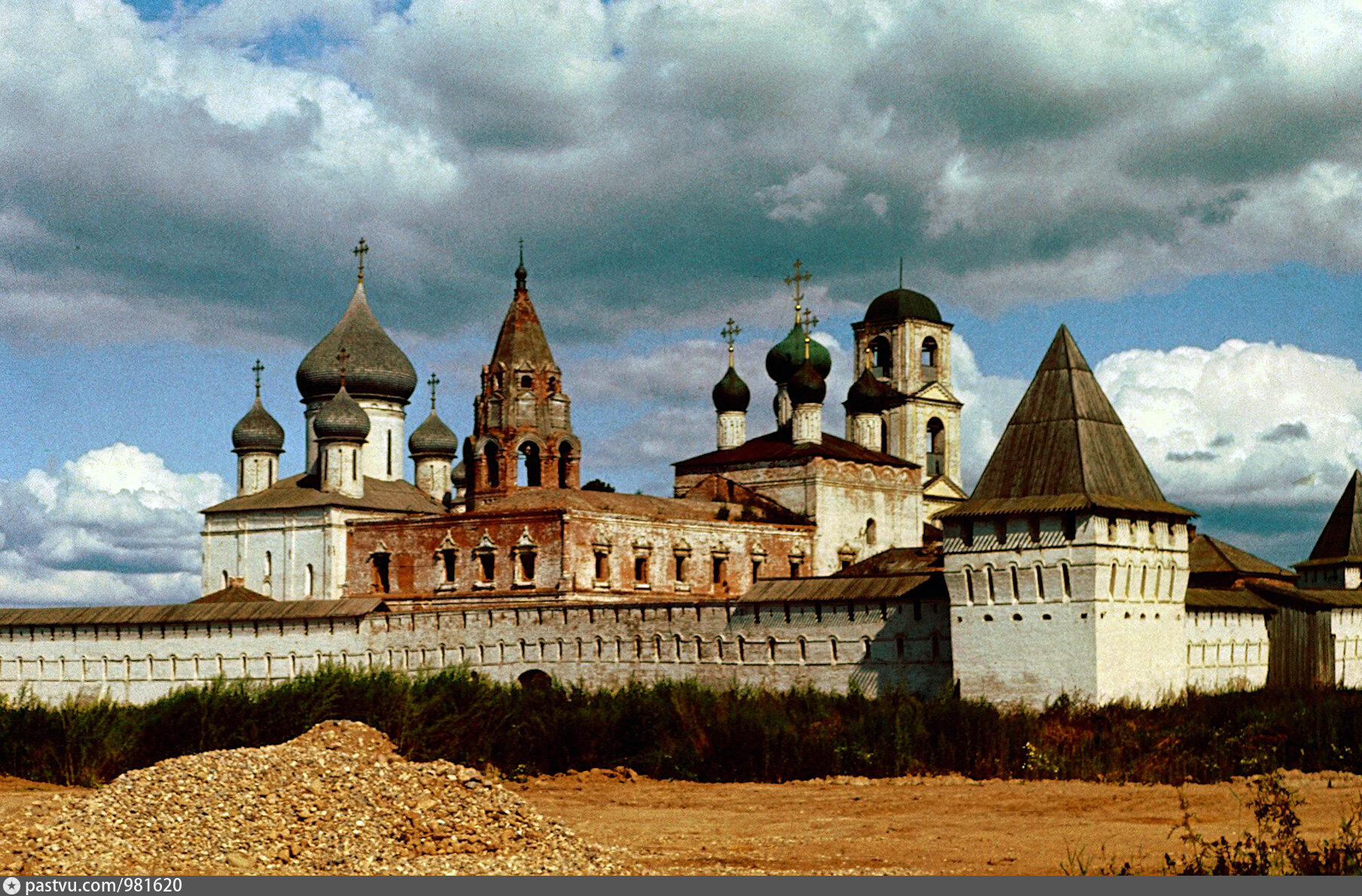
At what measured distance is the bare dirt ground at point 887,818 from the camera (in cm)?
1585

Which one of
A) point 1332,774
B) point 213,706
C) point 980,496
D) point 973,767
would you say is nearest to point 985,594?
point 980,496

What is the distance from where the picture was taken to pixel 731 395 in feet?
152

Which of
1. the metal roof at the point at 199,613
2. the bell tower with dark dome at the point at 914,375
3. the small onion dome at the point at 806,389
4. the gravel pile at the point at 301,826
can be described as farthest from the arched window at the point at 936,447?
the gravel pile at the point at 301,826

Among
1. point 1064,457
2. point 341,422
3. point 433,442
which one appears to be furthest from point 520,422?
point 1064,457

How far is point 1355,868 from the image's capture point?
13.7 metres

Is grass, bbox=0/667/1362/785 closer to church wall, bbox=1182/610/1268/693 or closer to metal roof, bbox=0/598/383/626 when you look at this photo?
church wall, bbox=1182/610/1268/693

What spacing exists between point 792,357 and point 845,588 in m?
17.9

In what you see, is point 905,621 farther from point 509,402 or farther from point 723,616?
point 509,402

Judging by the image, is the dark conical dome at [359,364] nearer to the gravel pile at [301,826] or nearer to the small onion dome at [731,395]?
the small onion dome at [731,395]

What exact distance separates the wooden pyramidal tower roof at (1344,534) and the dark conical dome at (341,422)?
67.4ft

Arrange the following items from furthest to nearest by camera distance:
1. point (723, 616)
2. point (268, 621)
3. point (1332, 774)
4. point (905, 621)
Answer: point (268, 621) < point (723, 616) < point (905, 621) < point (1332, 774)

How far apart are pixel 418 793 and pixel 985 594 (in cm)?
1237

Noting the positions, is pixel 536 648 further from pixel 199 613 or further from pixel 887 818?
pixel 887 818

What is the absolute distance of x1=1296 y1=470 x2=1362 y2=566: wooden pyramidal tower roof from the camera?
1470 inches
